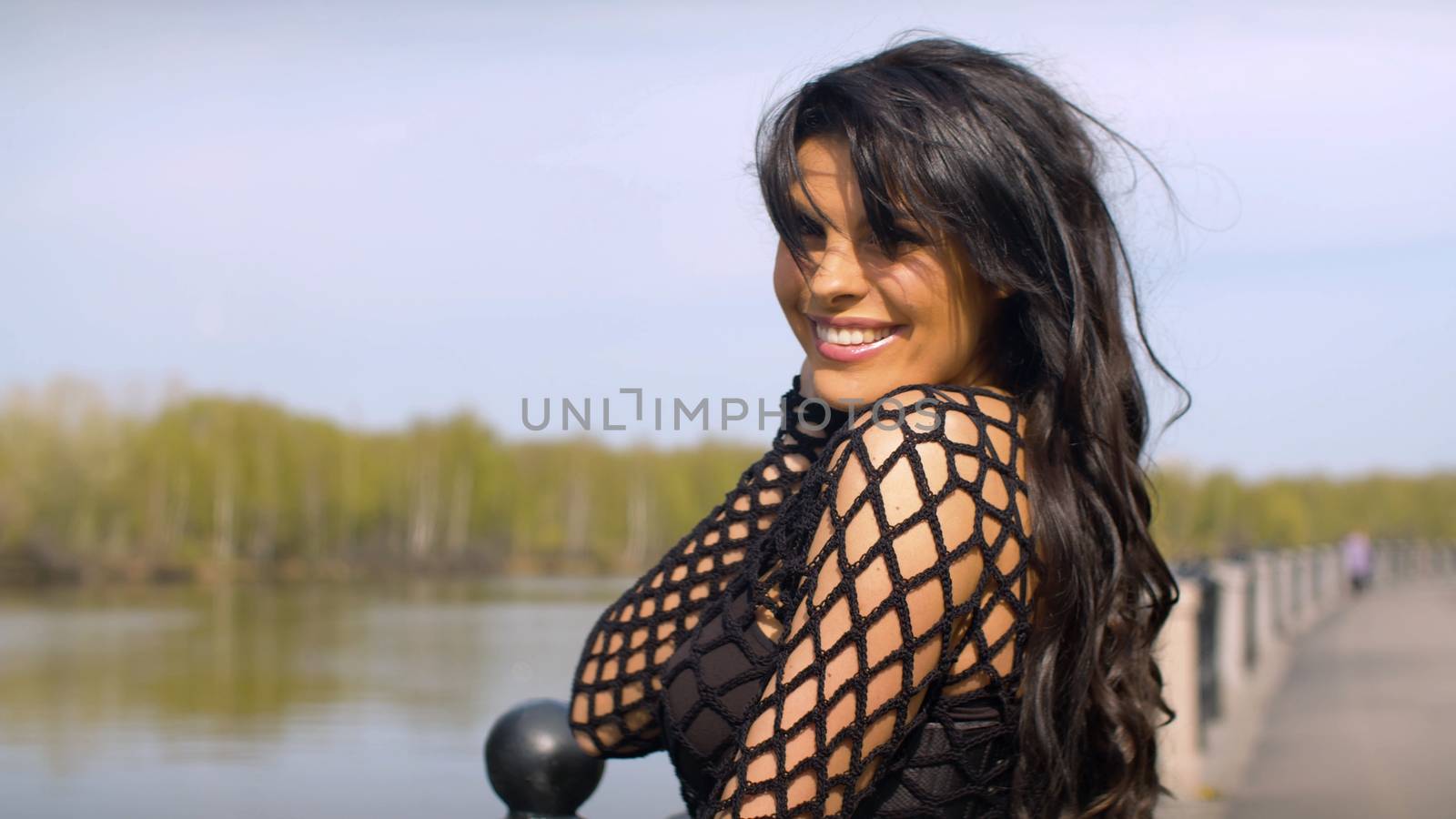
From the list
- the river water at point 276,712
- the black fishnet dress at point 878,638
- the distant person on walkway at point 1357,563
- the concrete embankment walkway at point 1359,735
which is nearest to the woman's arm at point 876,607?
the black fishnet dress at point 878,638

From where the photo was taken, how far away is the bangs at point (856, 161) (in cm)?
161

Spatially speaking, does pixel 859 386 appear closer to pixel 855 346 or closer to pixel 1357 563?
pixel 855 346

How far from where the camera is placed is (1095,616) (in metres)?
1.65

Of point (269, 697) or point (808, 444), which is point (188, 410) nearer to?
point (269, 697)

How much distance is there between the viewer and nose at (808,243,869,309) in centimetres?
167

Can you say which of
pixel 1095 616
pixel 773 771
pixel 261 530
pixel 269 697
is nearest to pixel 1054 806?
pixel 1095 616

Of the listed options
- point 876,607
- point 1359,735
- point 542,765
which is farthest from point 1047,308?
point 1359,735

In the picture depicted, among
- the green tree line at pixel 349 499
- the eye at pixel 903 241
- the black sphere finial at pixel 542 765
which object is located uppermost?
the eye at pixel 903 241

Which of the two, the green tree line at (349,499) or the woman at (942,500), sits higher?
the woman at (942,500)

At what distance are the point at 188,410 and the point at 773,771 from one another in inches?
2515

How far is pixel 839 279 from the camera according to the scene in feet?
5.49

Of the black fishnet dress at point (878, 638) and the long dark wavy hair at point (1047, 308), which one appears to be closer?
the black fishnet dress at point (878, 638)

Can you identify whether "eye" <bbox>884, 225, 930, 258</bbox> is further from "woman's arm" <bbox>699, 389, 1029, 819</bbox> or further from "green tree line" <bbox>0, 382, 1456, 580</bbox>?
"green tree line" <bbox>0, 382, 1456, 580</bbox>

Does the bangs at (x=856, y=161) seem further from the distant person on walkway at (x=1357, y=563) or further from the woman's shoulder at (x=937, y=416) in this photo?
the distant person on walkway at (x=1357, y=563)
